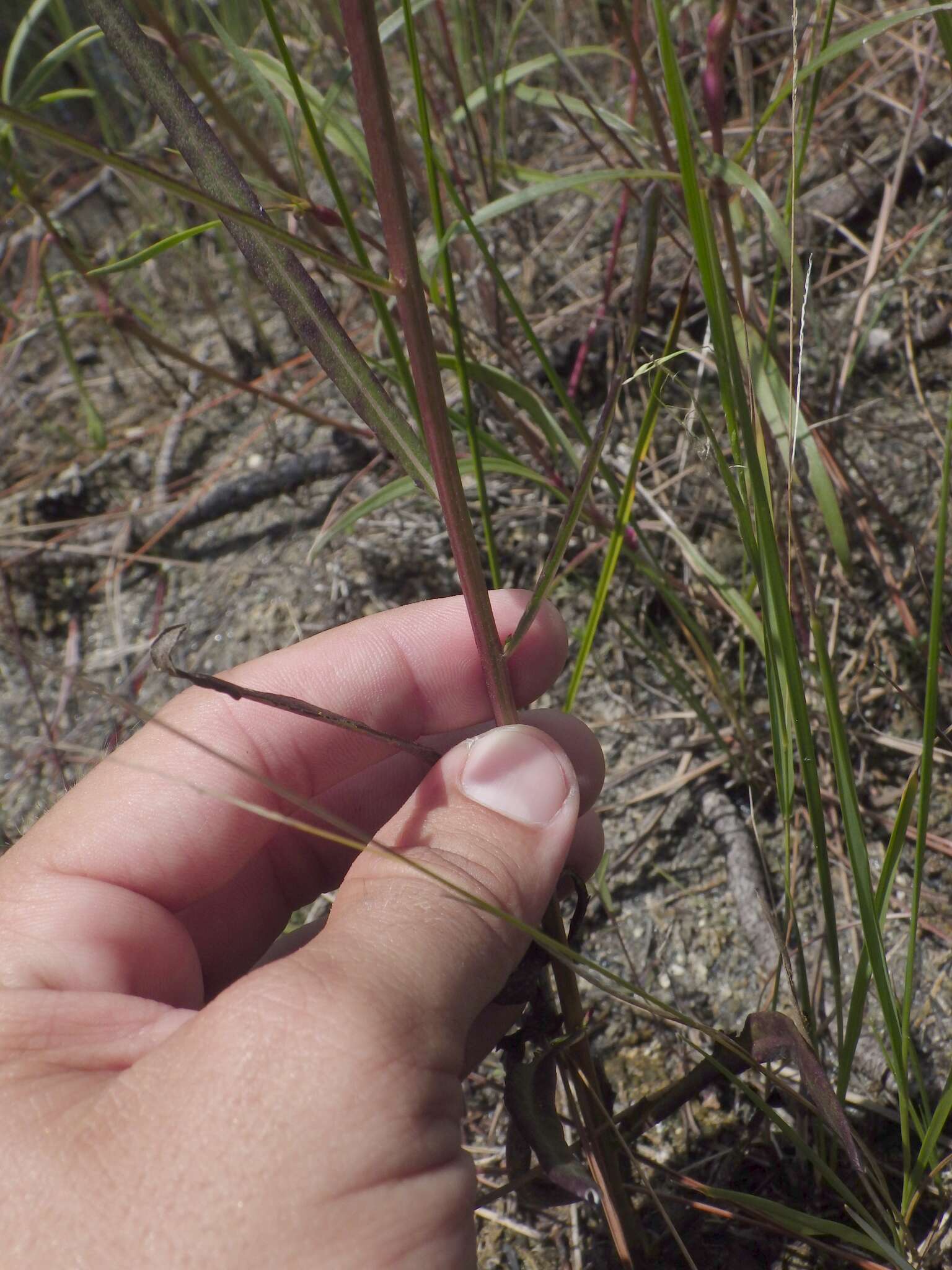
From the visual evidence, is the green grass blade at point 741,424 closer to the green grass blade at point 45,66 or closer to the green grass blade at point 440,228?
the green grass blade at point 440,228

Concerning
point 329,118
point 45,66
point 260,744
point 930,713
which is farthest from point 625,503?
point 45,66

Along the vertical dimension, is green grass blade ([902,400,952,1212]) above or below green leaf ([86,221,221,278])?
below

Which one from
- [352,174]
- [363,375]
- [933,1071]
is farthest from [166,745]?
[352,174]

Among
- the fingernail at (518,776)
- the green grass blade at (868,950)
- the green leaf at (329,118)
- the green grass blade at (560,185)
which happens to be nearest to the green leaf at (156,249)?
the green grass blade at (560,185)

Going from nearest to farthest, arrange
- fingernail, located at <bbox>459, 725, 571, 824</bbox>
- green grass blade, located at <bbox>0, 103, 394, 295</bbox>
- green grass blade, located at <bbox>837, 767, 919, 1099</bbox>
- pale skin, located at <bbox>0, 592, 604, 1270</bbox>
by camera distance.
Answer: green grass blade, located at <bbox>0, 103, 394, 295</bbox>
pale skin, located at <bbox>0, 592, 604, 1270</bbox>
green grass blade, located at <bbox>837, 767, 919, 1099</bbox>
fingernail, located at <bbox>459, 725, 571, 824</bbox>

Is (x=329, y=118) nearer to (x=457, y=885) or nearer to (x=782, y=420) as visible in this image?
(x=782, y=420)

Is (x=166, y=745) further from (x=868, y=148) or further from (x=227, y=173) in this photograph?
(x=868, y=148)

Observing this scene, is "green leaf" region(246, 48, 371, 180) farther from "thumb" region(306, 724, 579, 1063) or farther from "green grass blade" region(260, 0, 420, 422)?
"thumb" region(306, 724, 579, 1063)

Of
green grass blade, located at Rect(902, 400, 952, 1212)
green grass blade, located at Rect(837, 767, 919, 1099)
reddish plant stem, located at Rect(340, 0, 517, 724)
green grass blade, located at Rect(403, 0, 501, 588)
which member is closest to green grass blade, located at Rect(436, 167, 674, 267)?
green grass blade, located at Rect(403, 0, 501, 588)

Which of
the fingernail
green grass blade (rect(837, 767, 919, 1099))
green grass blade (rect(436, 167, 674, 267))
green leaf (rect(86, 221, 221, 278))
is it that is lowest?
green grass blade (rect(837, 767, 919, 1099))
